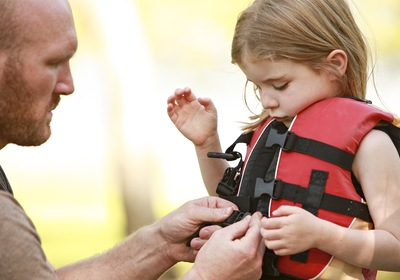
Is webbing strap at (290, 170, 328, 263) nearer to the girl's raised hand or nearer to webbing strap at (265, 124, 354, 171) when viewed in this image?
webbing strap at (265, 124, 354, 171)

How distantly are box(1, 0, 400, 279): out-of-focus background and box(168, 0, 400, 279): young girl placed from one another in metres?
3.43

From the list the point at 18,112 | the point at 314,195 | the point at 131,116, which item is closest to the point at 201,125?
the point at 314,195

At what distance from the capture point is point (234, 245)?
3.99 metres

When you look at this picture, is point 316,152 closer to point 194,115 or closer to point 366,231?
point 366,231

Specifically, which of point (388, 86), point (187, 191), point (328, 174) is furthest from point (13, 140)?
point (187, 191)

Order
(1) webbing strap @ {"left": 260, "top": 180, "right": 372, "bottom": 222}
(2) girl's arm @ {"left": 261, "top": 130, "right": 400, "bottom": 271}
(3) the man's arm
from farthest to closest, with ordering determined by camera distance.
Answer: (3) the man's arm < (1) webbing strap @ {"left": 260, "top": 180, "right": 372, "bottom": 222} < (2) girl's arm @ {"left": 261, "top": 130, "right": 400, "bottom": 271}

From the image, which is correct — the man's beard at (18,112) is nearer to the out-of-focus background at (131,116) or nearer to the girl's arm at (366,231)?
the girl's arm at (366,231)

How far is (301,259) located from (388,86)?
875 cm

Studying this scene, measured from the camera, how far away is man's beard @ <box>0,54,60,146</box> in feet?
12.9

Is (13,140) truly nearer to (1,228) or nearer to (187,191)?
(1,228)

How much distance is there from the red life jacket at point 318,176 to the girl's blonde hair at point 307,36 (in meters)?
0.18

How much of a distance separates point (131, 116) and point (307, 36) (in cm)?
832

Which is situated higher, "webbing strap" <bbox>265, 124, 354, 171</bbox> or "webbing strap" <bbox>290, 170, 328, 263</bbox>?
"webbing strap" <bbox>265, 124, 354, 171</bbox>

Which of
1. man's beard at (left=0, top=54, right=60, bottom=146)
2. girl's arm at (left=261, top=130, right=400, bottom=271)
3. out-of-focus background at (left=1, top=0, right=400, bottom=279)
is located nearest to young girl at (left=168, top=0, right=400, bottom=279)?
girl's arm at (left=261, top=130, right=400, bottom=271)
